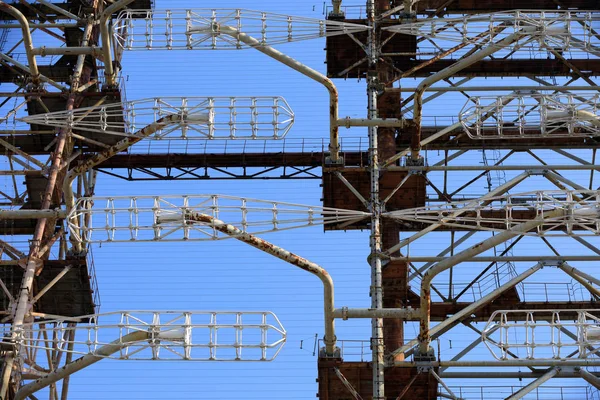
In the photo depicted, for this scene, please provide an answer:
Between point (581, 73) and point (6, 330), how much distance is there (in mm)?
18629

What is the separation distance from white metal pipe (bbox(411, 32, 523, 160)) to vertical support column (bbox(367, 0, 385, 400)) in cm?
100

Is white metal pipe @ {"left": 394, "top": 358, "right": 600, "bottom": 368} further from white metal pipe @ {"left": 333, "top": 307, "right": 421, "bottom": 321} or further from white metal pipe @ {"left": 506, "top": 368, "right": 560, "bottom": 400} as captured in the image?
white metal pipe @ {"left": 333, "top": 307, "right": 421, "bottom": 321}

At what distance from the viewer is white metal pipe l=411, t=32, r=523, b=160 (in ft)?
109

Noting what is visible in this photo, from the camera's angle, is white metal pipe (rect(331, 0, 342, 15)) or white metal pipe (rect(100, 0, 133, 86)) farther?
white metal pipe (rect(331, 0, 342, 15))

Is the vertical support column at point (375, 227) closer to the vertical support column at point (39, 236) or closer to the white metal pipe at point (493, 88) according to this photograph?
the white metal pipe at point (493, 88)

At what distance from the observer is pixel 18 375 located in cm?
3069

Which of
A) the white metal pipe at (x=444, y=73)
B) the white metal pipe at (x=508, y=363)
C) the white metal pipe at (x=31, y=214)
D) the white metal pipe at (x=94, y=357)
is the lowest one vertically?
the white metal pipe at (x=94, y=357)

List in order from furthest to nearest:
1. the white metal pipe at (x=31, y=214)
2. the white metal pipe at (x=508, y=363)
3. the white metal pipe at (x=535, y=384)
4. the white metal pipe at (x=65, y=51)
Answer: the white metal pipe at (x=65, y=51) < the white metal pipe at (x=535, y=384) < the white metal pipe at (x=31, y=214) < the white metal pipe at (x=508, y=363)

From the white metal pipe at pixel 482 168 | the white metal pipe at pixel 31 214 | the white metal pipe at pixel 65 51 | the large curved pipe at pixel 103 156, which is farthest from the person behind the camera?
the white metal pipe at pixel 65 51

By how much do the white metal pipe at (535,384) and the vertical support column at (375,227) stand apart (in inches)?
114

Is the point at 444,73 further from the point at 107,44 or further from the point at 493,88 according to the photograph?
the point at 107,44

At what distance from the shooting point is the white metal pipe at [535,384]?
3066 centimetres

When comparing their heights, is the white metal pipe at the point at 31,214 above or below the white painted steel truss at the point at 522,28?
below

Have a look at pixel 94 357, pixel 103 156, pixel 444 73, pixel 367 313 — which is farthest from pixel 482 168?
pixel 94 357
